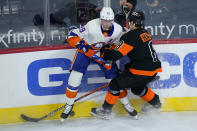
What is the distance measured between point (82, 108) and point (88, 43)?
0.75 meters

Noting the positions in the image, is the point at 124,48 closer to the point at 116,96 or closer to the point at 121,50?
the point at 121,50

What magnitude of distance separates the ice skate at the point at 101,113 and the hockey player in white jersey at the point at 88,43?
0.29m

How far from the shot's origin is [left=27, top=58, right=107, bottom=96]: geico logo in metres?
3.41

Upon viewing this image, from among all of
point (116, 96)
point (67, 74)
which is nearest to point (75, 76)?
point (67, 74)

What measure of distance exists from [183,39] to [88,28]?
1097 mm

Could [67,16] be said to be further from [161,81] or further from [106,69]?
[161,81]

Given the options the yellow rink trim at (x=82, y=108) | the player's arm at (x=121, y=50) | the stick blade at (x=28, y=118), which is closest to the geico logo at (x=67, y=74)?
the yellow rink trim at (x=82, y=108)

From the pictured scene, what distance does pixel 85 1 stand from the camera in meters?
3.47

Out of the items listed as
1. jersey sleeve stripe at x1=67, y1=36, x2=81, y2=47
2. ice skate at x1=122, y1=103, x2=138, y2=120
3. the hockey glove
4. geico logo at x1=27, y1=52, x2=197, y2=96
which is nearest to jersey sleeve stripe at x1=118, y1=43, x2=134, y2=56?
the hockey glove

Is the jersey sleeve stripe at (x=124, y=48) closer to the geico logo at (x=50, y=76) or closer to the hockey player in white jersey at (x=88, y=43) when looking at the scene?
the hockey player in white jersey at (x=88, y=43)

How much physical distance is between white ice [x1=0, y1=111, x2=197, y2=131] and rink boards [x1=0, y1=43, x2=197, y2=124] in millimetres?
121

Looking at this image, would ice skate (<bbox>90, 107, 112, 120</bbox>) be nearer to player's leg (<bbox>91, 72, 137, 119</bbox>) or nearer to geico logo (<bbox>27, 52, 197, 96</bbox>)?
player's leg (<bbox>91, 72, 137, 119</bbox>)

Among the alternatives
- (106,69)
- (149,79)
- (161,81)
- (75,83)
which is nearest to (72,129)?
(75,83)

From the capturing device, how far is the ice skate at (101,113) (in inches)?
132
